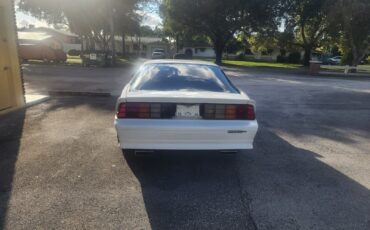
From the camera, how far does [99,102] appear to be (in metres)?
9.39

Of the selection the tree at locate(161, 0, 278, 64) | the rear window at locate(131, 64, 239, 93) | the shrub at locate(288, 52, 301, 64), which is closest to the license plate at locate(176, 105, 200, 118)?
the rear window at locate(131, 64, 239, 93)

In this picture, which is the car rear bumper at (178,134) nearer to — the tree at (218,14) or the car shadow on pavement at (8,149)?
the car shadow on pavement at (8,149)

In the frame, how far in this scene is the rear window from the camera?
4668 mm

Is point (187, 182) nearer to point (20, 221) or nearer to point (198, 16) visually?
point (20, 221)

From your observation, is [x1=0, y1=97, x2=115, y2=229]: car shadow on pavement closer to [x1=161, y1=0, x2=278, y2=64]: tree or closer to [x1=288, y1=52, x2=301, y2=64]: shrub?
[x1=161, y1=0, x2=278, y2=64]: tree

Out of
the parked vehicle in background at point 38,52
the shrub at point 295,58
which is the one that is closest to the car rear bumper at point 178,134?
the parked vehicle in background at point 38,52

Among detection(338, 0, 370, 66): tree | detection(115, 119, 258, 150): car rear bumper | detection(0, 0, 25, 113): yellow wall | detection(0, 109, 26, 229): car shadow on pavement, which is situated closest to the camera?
detection(0, 109, 26, 229): car shadow on pavement

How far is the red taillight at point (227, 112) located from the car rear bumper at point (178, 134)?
80 millimetres

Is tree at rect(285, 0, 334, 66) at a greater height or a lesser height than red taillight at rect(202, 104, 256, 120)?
greater

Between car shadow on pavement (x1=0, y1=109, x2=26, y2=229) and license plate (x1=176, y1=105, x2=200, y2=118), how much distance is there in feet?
7.26

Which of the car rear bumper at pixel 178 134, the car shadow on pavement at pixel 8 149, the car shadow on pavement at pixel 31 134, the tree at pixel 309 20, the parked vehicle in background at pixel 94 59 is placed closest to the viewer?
the car shadow on pavement at pixel 8 149

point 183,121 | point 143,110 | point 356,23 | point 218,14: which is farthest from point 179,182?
point 218,14

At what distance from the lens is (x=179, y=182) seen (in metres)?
4.05

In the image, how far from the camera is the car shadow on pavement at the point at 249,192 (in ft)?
10.5
